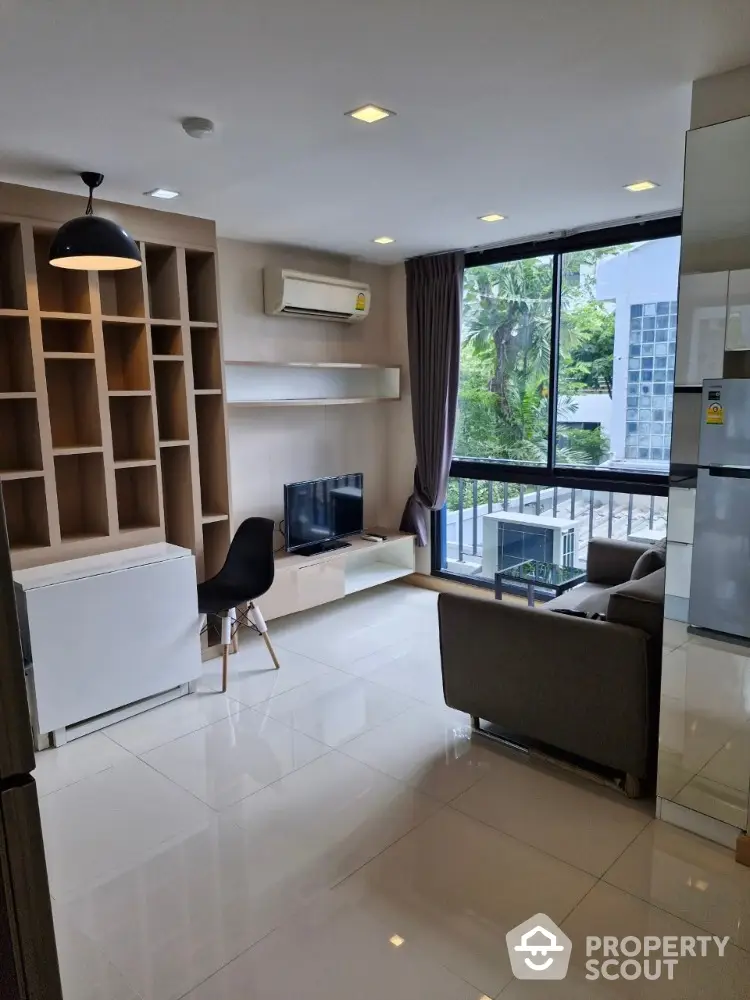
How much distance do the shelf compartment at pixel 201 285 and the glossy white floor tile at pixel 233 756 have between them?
2.34 metres

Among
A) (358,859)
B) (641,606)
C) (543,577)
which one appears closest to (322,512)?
(543,577)

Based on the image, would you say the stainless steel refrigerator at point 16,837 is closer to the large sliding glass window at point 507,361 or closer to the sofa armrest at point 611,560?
the sofa armrest at point 611,560

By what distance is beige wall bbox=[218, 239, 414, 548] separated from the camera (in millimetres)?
4598

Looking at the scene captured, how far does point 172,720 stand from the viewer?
3.48 metres

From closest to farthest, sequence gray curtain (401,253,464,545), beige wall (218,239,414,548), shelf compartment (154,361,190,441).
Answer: shelf compartment (154,361,190,441)
beige wall (218,239,414,548)
gray curtain (401,253,464,545)

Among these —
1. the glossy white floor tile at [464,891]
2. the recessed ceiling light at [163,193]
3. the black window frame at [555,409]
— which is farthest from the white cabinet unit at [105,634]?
the black window frame at [555,409]

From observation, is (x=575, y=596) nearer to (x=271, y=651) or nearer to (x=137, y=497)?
(x=271, y=651)

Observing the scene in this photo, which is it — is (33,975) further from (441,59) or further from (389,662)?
(389,662)

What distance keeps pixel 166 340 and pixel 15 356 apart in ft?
2.78

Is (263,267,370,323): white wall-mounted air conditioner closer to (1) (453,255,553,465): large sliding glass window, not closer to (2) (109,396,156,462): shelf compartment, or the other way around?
(1) (453,255,553,465): large sliding glass window

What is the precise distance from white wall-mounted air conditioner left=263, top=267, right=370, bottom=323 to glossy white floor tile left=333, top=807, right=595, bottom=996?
11.0 ft

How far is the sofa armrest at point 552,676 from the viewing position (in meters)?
2.64

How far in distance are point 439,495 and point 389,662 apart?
160 cm

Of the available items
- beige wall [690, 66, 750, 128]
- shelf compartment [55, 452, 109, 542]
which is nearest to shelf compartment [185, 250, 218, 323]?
shelf compartment [55, 452, 109, 542]
